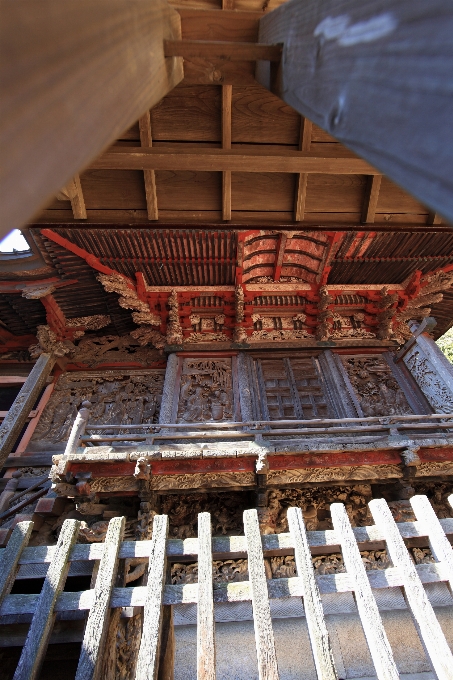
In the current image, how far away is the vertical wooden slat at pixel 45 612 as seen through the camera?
2.48m

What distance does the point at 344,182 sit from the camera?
3.84 meters

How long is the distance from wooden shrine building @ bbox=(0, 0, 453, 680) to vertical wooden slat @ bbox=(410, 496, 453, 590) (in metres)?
0.02

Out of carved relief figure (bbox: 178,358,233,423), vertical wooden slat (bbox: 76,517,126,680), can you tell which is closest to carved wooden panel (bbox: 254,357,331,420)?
carved relief figure (bbox: 178,358,233,423)

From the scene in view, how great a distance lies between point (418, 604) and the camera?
2725 millimetres

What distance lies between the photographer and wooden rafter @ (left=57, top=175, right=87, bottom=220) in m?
3.37

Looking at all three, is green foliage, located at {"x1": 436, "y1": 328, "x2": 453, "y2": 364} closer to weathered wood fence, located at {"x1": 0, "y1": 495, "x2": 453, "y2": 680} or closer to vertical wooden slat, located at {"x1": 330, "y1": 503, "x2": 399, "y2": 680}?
weathered wood fence, located at {"x1": 0, "y1": 495, "x2": 453, "y2": 680}

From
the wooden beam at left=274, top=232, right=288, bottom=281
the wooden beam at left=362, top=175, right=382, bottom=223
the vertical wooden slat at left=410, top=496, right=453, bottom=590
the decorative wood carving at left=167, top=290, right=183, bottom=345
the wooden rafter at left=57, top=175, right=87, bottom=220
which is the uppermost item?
the wooden beam at left=274, top=232, right=288, bottom=281

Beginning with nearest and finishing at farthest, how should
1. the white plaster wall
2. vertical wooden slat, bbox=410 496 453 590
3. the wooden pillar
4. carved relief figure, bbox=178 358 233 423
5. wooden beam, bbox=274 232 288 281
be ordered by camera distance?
vertical wooden slat, bbox=410 496 453 590
the white plaster wall
the wooden pillar
carved relief figure, bbox=178 358 233 423
wooden beam, bbox=274 232 288 281

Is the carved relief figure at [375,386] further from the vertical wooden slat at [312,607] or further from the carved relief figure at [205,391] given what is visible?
the vertical wooden slat at [312,607]

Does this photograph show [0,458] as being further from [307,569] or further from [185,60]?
[185,60]

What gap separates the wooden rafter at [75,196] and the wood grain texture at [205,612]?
297cm

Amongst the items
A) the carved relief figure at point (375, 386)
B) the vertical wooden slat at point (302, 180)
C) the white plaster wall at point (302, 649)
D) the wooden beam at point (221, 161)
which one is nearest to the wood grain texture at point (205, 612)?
the white plaster wall at point (302, 649)

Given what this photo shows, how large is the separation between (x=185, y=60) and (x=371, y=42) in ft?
6.79

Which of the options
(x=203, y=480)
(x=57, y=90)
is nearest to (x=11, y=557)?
(x=203, y=480)
